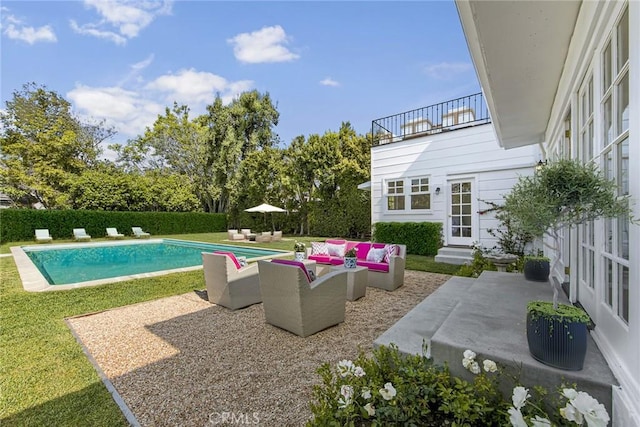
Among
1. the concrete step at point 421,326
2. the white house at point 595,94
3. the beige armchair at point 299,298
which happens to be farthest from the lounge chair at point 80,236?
the white house at point 595,94

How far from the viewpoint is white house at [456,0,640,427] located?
5.13 feet

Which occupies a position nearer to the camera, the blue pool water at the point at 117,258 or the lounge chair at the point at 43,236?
the blue pool water at the point at 117,258

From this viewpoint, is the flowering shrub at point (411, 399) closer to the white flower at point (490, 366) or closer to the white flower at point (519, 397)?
the white flower at point (490, 366)

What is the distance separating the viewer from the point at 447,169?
10.3 meters

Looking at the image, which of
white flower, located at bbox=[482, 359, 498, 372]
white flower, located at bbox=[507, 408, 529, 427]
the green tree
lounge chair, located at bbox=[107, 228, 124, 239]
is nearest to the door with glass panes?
white flower, located at bbox=[482, 359, 498, 372]

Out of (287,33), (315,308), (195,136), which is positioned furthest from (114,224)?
(315,308)

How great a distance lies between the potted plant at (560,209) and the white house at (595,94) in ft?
0.45

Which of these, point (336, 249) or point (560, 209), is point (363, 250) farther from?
point (560, 209)

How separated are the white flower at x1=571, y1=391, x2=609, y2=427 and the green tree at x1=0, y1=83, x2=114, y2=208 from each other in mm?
23767

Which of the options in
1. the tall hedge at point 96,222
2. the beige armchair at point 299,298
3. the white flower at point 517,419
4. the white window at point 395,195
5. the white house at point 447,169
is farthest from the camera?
the tall hedge at point 96,222

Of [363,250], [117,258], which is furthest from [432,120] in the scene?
[117,258]

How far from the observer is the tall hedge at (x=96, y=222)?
14.6 m

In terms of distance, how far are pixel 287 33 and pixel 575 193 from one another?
1013 cm

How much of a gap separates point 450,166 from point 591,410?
9.85 meters
